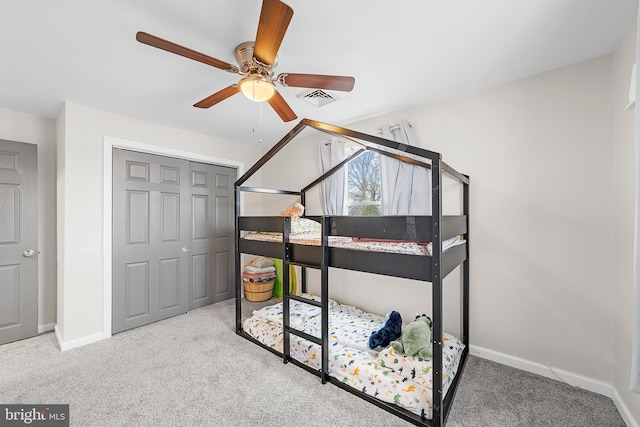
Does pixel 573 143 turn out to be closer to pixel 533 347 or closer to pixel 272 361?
pixel 533 347

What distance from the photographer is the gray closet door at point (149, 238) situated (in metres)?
2.88

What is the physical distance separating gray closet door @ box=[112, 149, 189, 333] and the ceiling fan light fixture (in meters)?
2.05

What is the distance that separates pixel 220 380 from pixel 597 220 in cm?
295

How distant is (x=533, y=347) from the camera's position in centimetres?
207

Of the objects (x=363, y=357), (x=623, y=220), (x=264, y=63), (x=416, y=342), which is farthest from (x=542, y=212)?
(x=264, y=63)

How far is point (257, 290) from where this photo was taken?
3676 millimetres

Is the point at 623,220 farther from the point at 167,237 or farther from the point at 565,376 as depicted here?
the point at 167,237

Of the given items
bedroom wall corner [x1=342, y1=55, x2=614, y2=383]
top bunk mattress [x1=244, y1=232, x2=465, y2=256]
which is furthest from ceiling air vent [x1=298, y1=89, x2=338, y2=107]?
top bunk mattress [x1=244, y1=232, x2=465, y2=256]

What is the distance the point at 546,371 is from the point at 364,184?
2.22 m

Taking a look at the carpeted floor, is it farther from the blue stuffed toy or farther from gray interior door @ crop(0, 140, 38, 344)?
the blue stuffed toy

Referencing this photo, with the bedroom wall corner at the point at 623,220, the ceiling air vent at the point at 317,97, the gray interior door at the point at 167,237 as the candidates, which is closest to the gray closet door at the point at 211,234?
the gray interior door at the point at 167,237

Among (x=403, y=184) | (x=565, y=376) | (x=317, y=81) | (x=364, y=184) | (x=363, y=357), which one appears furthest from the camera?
(x=364, y=184)

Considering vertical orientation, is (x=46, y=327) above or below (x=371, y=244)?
below

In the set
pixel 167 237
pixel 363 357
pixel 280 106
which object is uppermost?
pixel 280 106
